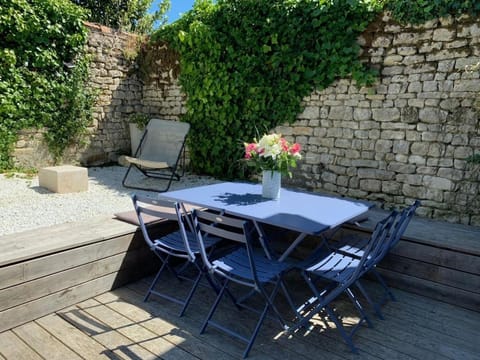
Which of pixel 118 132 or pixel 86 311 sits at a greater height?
pixel 118 132

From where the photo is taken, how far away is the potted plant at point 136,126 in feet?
21.6

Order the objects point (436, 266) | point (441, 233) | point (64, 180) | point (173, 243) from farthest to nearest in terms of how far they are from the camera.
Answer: point (64, 180) < point (441, 233) < point (436, 266) < point (173, 243)

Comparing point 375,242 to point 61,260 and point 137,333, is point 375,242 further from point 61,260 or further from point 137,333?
point 61,260

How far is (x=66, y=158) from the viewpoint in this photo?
6.14m

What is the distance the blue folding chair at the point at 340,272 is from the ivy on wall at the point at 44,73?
16.9 ft

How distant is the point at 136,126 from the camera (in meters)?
6.64

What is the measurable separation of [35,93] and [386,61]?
517 centimetres

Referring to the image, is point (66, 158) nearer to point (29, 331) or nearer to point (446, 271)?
point (29, 331)

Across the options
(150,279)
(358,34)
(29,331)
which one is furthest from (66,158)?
(358,34)

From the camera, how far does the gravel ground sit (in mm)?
3138

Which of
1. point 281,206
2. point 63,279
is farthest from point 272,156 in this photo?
point 63,279

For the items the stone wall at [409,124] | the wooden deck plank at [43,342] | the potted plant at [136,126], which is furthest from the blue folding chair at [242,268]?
the potted plant at [136,126]

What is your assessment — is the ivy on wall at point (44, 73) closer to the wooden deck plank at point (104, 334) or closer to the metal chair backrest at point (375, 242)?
the wooden deck plank at point (104, 334)

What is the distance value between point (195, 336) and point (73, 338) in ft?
2.36
